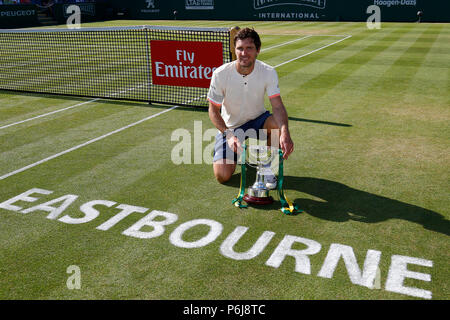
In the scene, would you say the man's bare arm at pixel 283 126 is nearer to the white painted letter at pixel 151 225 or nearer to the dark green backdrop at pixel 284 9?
the white painted letter at pixel 151 225

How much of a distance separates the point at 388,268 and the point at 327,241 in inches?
28.3

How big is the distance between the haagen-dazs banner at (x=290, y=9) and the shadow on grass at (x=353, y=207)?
39.2 metres

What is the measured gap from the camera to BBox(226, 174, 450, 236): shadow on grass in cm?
525

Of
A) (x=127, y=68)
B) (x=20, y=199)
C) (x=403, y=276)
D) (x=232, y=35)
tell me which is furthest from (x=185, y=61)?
(x=403, y=276)

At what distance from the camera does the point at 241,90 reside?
20.7 ft

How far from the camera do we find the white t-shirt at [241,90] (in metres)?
6.17

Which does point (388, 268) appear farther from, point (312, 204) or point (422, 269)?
point (312, 204)

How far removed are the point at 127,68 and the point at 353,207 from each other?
12793 mm

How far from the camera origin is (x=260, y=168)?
5789mm

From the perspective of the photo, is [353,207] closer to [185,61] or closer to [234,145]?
[234,145]

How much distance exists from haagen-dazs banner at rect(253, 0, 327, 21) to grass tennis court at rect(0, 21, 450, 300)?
33822mm

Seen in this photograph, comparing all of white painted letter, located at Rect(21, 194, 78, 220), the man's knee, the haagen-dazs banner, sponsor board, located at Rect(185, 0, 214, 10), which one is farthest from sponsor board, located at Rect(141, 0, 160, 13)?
white painted letter, located at Rect(21, 194, 78, 220)

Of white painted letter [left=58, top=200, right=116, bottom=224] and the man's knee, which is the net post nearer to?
the man's knee
